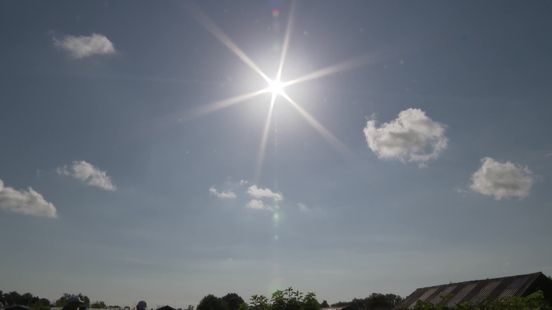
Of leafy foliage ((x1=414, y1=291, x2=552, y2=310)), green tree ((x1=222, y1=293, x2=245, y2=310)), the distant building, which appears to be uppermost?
green tree ((x1=222, y1=293, x2=245, y2=310))

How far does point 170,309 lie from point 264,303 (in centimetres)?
5887

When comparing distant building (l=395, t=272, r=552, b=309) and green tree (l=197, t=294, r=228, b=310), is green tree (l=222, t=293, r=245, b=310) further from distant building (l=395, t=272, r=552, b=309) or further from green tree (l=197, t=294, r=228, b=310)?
distant building (l=395, t=272, r=552, b=309)

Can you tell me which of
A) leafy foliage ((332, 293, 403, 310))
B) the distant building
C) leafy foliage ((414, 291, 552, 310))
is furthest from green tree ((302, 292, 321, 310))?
leafy foliage ((332, 293, 403, 310))

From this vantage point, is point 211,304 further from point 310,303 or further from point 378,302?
point 310,303

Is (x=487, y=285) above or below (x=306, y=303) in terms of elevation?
above

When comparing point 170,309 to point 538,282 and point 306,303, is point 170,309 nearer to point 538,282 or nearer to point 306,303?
point 538,282

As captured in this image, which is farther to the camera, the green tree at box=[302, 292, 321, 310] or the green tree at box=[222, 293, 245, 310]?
the green tree at box=[222, 293, 245, 310]

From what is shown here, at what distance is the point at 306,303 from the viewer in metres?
8.23

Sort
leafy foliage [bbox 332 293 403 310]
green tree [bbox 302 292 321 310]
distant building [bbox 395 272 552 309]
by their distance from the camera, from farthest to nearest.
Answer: leafy foliage [bbox 332 293 403 310] → distant building [bbox 395 272 552 309] → green tree [bbox 302 292 321 310]

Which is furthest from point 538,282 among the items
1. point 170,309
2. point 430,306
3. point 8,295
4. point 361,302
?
point 8,295

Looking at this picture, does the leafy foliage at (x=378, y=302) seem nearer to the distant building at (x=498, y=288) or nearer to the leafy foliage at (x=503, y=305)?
the distant building at (x=498, y=288)

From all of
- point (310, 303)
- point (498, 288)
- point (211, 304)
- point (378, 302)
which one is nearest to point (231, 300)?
point (211, 304)

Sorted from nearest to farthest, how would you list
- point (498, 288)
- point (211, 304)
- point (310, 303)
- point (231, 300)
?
1. point (310, 303)
2. point (498, 288)
3. point (211, 304)
4. point (231, 300)

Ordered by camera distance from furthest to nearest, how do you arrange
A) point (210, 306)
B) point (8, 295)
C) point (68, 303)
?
point (8, 295), point (210, 306), point (68, 303)
